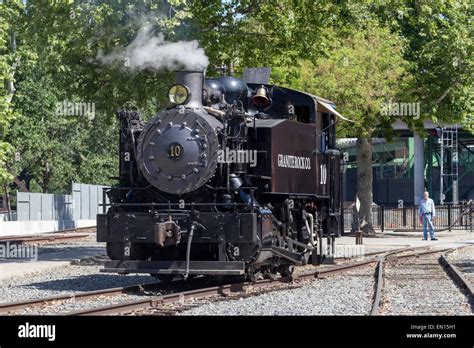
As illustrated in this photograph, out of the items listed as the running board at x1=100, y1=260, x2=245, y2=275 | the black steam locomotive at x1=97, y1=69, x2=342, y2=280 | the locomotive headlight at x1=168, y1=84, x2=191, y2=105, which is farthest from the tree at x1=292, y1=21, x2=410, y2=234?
the running board at x1=100, y1=260, x2=245, y2=275

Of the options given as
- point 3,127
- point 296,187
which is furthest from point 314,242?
point 3,127

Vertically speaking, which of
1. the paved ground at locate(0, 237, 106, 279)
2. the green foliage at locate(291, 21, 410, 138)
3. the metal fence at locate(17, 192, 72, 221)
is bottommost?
the paved ground at locate(0, 237, 106, 279)

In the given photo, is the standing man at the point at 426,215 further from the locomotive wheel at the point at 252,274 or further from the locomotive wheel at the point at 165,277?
the locomotive wheel at the point at 165,277

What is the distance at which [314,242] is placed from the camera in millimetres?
17688

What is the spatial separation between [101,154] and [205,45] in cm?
3547

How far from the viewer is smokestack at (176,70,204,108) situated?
1413cm

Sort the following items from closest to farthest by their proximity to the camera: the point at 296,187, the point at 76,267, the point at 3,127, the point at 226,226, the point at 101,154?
1. the point at 226,226
2. the point at 296,187
3. the point at 76,267
4. the point at 3,127
5. the point at 101,154

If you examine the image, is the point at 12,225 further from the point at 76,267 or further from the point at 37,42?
the point at 76,267

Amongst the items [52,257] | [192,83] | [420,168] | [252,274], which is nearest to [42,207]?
[52,257]

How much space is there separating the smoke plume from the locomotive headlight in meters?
1.71

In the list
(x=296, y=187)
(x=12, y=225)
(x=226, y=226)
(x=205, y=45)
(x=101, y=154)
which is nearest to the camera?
(x=226, y=226)

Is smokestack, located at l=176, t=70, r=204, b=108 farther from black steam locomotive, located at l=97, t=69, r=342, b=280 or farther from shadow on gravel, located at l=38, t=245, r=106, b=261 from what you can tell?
shadow on gravel, located at l=38, t=245, r=106, b=261

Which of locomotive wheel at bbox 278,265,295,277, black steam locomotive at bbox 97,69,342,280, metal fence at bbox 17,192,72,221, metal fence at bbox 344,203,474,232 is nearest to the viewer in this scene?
black steam locomotive at bbox 97,69,342,280

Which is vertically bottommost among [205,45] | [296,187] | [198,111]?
[296,187]
